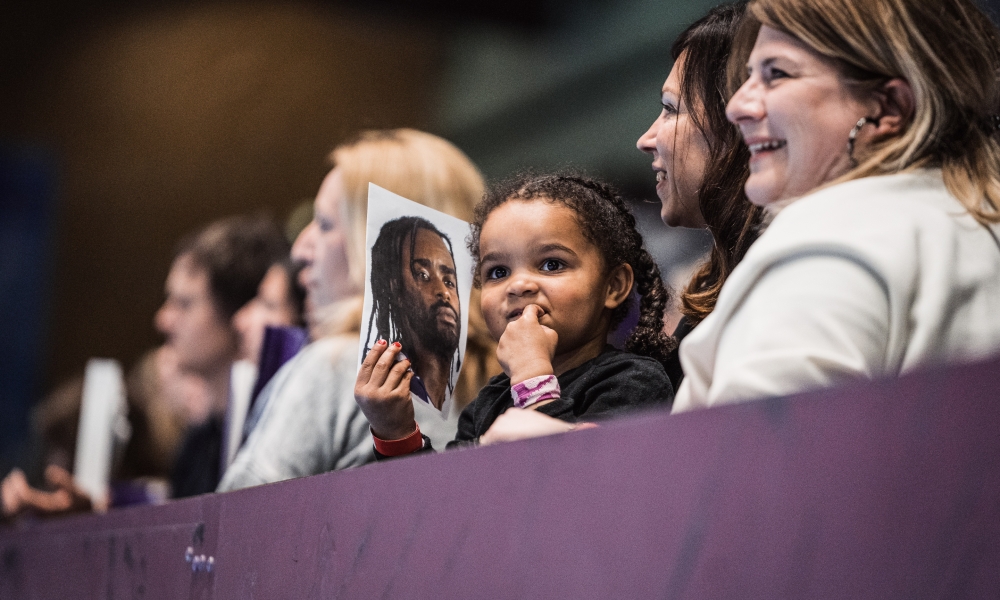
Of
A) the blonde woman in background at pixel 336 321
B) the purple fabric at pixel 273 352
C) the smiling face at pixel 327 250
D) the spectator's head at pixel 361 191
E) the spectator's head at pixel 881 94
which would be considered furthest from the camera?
the purple fabric at pixel 273 352

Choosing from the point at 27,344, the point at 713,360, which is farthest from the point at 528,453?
the point at 27,344

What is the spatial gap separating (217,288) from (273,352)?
2.57ft

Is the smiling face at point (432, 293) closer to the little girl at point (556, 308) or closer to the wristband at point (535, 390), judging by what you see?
the little girl at point (556, 308)

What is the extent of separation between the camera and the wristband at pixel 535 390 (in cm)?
101

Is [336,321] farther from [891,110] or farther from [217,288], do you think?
[891,110]

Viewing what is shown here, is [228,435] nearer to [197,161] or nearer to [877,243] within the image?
[197,161]

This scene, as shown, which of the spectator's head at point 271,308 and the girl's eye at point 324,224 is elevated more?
the girl's eye at point 324,224

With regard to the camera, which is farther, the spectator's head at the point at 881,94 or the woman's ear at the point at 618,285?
the woman's ear at the point at 618,285

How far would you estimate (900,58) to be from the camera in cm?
81

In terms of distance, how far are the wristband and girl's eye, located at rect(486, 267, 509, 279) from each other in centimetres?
15

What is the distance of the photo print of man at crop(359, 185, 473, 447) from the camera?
1.16 m

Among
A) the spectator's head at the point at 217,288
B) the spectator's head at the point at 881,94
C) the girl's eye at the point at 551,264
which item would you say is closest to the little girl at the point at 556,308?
the girl's eye at the point at 551,264

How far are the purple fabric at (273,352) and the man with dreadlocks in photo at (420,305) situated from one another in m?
0.90

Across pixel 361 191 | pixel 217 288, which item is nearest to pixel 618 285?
pixel 361 191
